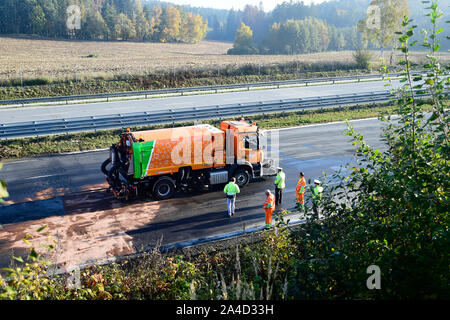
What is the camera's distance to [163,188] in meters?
14.9

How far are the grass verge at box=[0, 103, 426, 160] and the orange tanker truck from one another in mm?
6535

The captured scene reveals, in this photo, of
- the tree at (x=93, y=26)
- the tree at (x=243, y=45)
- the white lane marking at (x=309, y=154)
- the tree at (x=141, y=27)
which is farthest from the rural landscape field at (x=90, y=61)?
the white lane marking at (x=309, y=154)

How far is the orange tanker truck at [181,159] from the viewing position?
14.4m

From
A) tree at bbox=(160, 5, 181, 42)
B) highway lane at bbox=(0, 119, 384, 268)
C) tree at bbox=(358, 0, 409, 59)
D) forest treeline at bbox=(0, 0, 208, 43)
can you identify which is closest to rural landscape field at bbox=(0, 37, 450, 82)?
tree at bbox=(358, 0, 409, 59)

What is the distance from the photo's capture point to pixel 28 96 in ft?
113

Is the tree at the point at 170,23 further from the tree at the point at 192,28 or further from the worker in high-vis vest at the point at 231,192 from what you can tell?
the worker in high-vis vest at the point at 231,192

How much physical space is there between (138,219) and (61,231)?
A: 229 cm

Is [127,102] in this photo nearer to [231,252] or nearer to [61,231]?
[61,231]

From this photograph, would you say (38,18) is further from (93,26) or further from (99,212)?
(99,212)

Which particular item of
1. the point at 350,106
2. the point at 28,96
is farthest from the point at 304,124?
the point at 28,96

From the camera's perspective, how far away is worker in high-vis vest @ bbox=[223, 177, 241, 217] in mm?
13188

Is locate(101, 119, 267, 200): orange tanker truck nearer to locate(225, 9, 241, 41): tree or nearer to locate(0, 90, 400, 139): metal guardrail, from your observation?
locate(0, 90, 400, 139): metal guardrail

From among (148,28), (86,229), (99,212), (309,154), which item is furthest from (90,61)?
(148,28)

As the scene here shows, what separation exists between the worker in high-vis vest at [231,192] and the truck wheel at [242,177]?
2.59 meters
